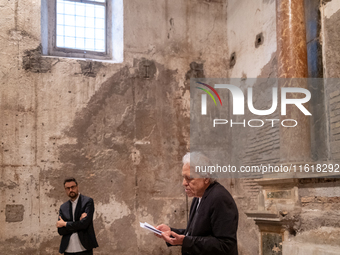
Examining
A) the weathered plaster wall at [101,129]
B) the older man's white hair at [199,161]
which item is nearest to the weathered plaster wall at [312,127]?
the weathered plaster wall at [101,129]

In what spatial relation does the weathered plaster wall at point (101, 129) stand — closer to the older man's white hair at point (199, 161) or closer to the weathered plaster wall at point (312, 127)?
the weathered plaster wall at point (312, 127)

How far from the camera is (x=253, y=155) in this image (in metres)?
7.09

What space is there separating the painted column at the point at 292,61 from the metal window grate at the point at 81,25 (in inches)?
151

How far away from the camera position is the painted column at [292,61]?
506 cm

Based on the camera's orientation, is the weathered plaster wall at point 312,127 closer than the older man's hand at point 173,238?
No

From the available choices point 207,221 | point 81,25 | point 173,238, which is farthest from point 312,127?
point 81,25

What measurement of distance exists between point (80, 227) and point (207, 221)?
2378 millimetres

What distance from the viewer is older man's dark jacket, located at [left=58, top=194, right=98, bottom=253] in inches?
180

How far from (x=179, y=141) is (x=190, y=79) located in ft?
4.25

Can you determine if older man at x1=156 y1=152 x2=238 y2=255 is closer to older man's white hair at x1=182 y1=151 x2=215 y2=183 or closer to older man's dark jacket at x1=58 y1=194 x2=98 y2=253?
older man's white hair at x1=182 y1=151 x2=215 y2=183

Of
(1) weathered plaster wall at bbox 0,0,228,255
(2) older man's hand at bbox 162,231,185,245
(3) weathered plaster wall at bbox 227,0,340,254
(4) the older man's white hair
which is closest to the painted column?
(3) weathered plaster wall at bbox 227,0,340,254

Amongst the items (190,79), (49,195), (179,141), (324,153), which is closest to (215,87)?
(190,79)

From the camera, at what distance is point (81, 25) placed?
7832mm

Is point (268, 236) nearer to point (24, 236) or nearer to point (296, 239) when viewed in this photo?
point (296, 239)
